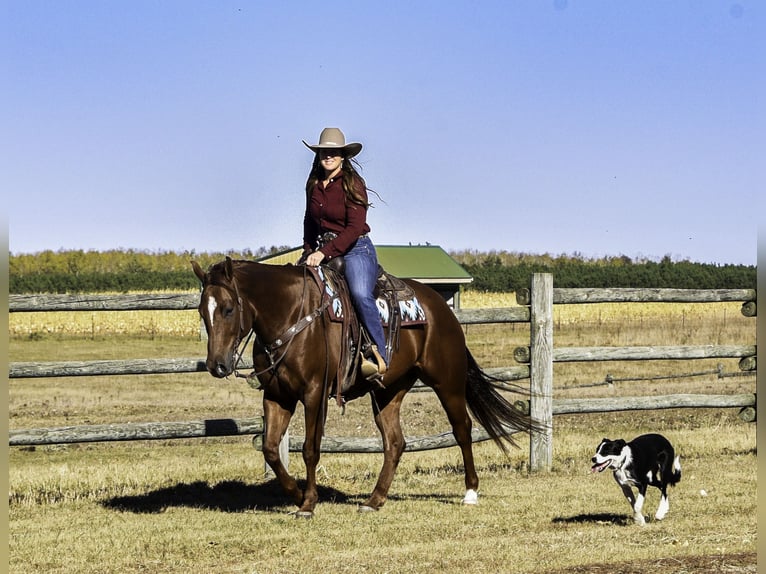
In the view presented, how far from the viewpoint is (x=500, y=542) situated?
24.3ft

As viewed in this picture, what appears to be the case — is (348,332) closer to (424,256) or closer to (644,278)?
(424,256)

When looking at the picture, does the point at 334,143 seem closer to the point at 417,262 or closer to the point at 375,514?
the point at 375,514

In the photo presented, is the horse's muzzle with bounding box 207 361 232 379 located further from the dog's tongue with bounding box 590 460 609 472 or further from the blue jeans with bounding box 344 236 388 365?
the dog's tongue with bounding box 590 460 609 472

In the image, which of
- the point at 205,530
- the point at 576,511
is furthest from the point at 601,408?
the point at 205,530

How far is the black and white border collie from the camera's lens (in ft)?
25.2

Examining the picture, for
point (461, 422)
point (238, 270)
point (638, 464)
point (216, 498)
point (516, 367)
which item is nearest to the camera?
point (638, 464)

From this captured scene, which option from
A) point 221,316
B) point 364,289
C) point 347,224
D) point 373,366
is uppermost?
point 347,224

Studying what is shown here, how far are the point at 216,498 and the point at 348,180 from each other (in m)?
3.36

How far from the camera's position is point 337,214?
849 centimetres

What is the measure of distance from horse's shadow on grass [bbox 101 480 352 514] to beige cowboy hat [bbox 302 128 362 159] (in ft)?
10.4

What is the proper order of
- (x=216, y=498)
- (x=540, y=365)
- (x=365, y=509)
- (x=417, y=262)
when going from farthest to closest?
(x=417, y=262) < (x=540, y=365) < (x=216, y=498) < (x=365, y=509)

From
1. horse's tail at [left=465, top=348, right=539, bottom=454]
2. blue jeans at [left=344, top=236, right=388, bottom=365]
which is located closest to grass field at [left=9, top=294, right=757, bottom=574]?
horse's tail at [left=465, top=348, right=539, bottom=454]

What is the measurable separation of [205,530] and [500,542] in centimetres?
231

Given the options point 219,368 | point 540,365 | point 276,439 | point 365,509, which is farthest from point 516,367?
point 219,368
